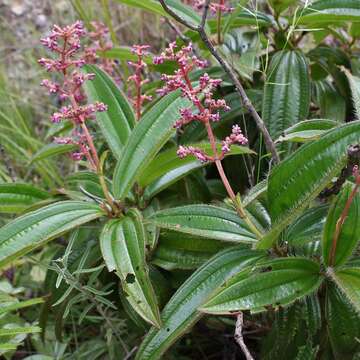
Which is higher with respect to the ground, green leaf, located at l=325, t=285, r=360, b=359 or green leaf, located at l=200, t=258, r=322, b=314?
green leaf, located at l=200, t=258, r=322, b=314

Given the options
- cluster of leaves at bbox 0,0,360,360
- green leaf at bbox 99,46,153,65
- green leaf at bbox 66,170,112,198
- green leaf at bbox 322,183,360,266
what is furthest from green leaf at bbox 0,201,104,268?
green leaf at bbox 99,46,153,65

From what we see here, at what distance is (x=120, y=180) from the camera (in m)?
1.29

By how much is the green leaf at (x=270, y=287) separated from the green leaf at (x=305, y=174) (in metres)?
0.06

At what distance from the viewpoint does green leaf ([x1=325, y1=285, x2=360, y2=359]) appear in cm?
108

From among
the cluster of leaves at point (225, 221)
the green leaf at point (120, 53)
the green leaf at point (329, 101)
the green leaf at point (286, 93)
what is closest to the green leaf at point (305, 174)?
the cluster of leaves at point (225, 221)

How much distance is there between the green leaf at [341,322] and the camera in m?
1.08

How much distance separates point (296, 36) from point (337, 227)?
822 mm

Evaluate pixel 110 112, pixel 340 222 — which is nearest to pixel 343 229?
pixel 340 222

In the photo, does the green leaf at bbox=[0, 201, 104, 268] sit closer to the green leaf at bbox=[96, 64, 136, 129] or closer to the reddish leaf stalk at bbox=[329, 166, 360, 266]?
the green leaf at bbox=[96, 64, 136, 129]

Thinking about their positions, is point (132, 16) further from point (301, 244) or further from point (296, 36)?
point (301, 244)

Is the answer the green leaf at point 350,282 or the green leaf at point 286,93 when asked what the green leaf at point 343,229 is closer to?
the green leaf at point 350,282

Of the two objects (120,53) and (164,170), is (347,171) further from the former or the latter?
(120,53)

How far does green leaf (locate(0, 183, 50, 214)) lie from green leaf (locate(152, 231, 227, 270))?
37cm

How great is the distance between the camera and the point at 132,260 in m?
1.14
